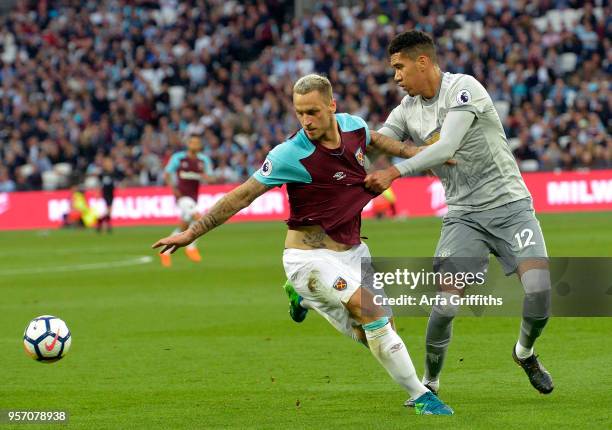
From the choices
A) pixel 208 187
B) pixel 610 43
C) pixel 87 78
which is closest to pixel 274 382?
pixel 208 187

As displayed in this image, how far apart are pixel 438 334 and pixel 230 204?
177 cm

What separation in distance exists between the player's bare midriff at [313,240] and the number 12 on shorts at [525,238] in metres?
1.22

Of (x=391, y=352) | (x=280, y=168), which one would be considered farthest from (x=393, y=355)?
(x=280, y=168)

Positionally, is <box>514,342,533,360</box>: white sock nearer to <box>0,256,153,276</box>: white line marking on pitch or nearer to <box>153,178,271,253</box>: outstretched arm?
<box>153,178,271,253</box>: outstretched arm

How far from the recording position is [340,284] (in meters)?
7.64

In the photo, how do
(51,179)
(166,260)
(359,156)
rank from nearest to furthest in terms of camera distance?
1. (359,156)
2. (166,260)
3. (51,179)

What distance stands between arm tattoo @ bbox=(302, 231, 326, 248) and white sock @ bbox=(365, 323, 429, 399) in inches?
25.8

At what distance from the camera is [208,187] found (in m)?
35.0

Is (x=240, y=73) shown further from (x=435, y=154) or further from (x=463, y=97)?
(x=435, y=154)

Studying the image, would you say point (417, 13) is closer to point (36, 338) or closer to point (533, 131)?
point (533, 131)

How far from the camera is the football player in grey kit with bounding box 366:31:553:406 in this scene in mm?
8156

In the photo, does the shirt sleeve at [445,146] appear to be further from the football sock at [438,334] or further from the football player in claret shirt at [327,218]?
the football sock at [438,334]

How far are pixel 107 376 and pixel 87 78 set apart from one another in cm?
3240

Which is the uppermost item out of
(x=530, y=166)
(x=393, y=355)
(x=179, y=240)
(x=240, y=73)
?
(x=179, y=240)
